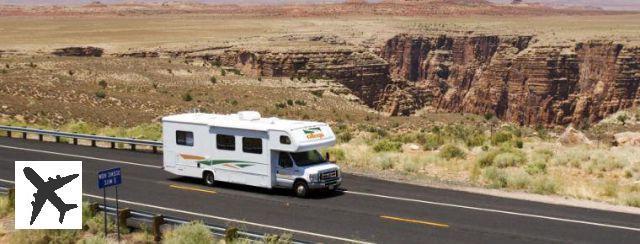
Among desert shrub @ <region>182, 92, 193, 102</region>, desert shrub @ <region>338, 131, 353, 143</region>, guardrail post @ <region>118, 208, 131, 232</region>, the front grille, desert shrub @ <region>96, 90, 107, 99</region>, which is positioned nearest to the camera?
guardrail post @ <region>118, 208, 131, 232</region>

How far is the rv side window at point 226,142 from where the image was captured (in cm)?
2345

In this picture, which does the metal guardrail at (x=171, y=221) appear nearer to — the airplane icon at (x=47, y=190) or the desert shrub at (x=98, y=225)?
the desert shrub at (x=98, y=225)

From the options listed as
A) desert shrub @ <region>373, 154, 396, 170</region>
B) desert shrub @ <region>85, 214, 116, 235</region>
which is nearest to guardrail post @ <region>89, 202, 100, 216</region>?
desert shrub @ <region>85, 214, 116, 235</region>

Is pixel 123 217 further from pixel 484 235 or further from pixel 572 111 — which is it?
pixel 572 111

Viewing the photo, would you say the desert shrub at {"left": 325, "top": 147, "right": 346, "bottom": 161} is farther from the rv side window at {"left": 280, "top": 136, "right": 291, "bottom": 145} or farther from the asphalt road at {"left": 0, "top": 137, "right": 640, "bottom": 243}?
the rv side window at {"left": 280, "top": 136, "right": 291, "bottom": 145}

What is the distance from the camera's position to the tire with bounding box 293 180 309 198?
74.5ft

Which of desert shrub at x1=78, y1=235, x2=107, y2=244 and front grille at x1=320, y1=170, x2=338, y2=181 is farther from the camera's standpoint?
front grille at x1=320, y1=170, x2=338, y2=181

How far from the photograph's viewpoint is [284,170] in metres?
23.0

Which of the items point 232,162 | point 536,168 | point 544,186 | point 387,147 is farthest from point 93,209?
point 387,147

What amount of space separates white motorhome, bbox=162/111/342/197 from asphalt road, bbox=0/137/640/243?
0.43 meters

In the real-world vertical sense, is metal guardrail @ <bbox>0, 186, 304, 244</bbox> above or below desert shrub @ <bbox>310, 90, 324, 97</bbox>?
above

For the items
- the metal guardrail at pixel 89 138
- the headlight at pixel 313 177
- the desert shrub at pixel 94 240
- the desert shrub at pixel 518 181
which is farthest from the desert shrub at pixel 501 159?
the desert shrub at pixel 94 240

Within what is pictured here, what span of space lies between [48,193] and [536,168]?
16774 mm

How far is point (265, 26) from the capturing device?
142750mm
